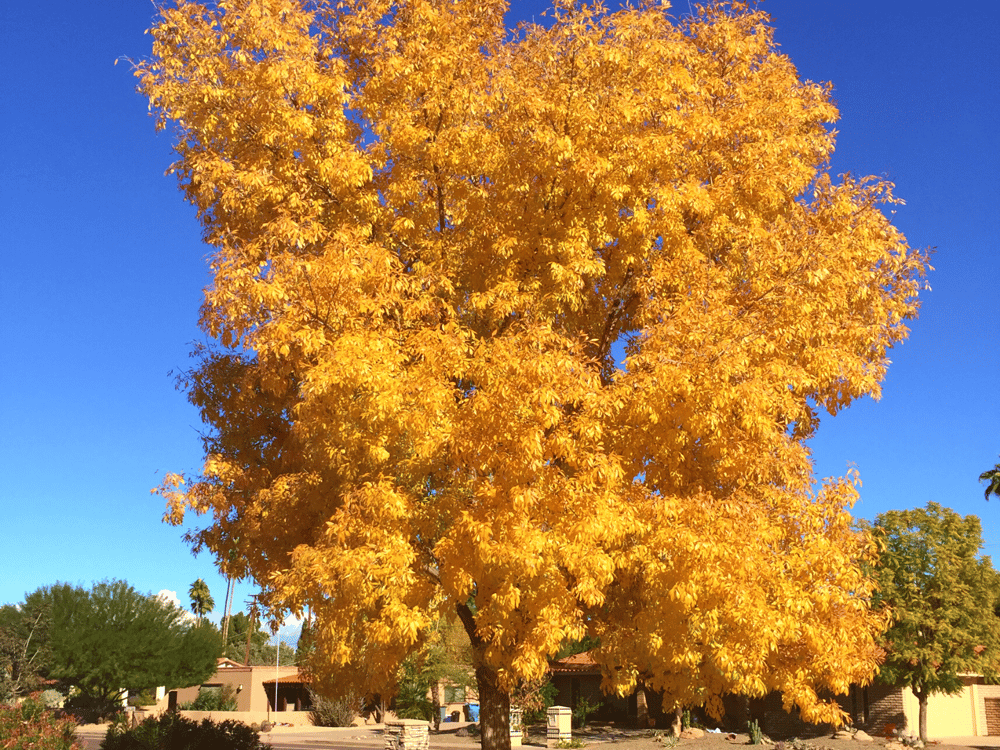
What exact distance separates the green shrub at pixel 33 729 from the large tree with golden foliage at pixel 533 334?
345cm

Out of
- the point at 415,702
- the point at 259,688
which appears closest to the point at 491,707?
the point at 415,702

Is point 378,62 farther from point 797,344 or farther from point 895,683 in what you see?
point 895,683

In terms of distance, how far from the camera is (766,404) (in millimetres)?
10242

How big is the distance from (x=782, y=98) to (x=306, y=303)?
7786mm

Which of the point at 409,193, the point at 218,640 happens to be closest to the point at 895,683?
the point at 409,193

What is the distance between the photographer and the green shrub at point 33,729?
524 inches

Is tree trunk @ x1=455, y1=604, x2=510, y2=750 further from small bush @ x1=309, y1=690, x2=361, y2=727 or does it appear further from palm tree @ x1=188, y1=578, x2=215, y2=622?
palm tree @ x1=188, y1=578, x2=215, y2=622

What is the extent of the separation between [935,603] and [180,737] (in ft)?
88.2

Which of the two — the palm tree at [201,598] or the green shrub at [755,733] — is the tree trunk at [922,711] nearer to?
the green shrub at [755,733]

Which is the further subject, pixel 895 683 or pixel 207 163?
pixel 895 683

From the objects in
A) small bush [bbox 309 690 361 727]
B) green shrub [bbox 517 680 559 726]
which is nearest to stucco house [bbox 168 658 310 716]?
A: small bush [bbox 309 690 361 727]

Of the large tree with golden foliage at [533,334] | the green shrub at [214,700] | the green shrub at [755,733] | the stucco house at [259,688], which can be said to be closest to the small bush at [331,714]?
the stucco house at [259,688]

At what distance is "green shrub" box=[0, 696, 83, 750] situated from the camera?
13305 mm

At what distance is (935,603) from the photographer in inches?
1330
